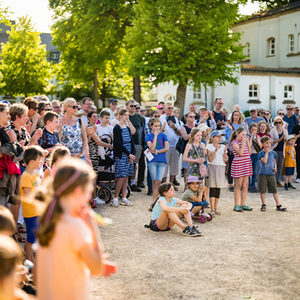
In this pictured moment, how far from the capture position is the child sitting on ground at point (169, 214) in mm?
7680

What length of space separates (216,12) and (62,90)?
3121 cm

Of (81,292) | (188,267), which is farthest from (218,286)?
(81,292)

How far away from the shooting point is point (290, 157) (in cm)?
1334

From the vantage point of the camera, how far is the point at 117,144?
996cm

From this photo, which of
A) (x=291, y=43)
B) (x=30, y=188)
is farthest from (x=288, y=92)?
(x=30, y=188)

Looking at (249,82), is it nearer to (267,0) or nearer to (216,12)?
(216,12)

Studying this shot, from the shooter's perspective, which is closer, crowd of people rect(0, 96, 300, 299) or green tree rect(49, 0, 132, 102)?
crowd of people rect(0, 96, 300, 299)

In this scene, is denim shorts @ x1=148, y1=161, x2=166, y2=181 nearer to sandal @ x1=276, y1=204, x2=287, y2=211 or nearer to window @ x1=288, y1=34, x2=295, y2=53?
sandal @ x1=276, y1=204, x2=287, y2=211

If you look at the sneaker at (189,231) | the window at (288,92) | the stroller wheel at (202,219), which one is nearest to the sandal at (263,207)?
the stroller wheel at (202,219)

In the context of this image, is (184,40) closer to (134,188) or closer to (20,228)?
(134,188)

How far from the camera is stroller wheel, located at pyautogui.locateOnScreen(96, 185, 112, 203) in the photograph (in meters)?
10.3

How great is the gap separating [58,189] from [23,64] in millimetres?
41036

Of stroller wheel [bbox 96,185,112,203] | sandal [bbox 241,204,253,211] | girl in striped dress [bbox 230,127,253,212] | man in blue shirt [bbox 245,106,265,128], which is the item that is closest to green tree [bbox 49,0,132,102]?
man in blue shirt [bbox 245,106,265,128]

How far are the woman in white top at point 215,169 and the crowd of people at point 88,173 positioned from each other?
0.07 ft
